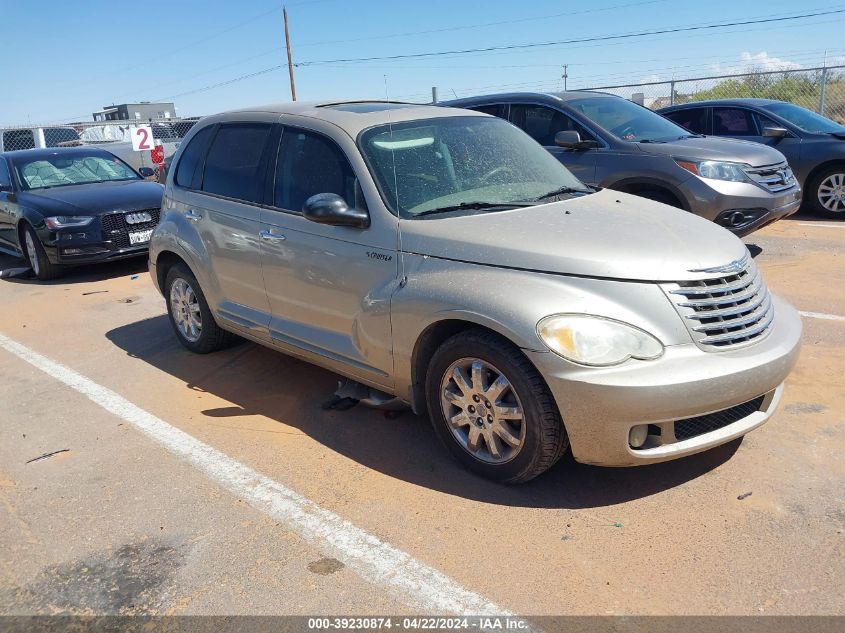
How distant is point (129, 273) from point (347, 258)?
6525 millimetres

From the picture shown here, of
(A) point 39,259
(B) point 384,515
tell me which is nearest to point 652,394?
(B) point 384,515

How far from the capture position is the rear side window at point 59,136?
71.6 feet

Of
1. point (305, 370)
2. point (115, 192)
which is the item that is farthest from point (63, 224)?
point (305, 370)

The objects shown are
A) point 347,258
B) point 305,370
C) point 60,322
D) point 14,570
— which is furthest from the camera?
point 60,322

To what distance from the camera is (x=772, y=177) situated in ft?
25.4

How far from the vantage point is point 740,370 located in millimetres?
3270

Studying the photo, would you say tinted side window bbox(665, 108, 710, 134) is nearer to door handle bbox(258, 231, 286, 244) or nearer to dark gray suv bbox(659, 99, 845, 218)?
dark gray suv bbox(659, 99, 845, 218)

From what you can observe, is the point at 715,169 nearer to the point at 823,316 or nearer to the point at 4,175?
the point at 823,316

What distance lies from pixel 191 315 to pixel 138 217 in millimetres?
4154

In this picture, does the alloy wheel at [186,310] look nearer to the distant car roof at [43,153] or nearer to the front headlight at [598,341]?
the front headlight at [598,341]

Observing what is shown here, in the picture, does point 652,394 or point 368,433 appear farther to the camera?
point 368,433

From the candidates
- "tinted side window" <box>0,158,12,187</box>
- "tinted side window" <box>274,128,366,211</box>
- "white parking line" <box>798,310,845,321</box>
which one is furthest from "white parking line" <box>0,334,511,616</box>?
"tinted side window" <box>0,158,12,187</box>

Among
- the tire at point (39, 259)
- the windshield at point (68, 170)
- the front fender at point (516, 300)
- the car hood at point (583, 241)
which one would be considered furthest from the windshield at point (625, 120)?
the tire at point (39, 259)

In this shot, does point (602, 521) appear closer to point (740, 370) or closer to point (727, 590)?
point (727, 590)
